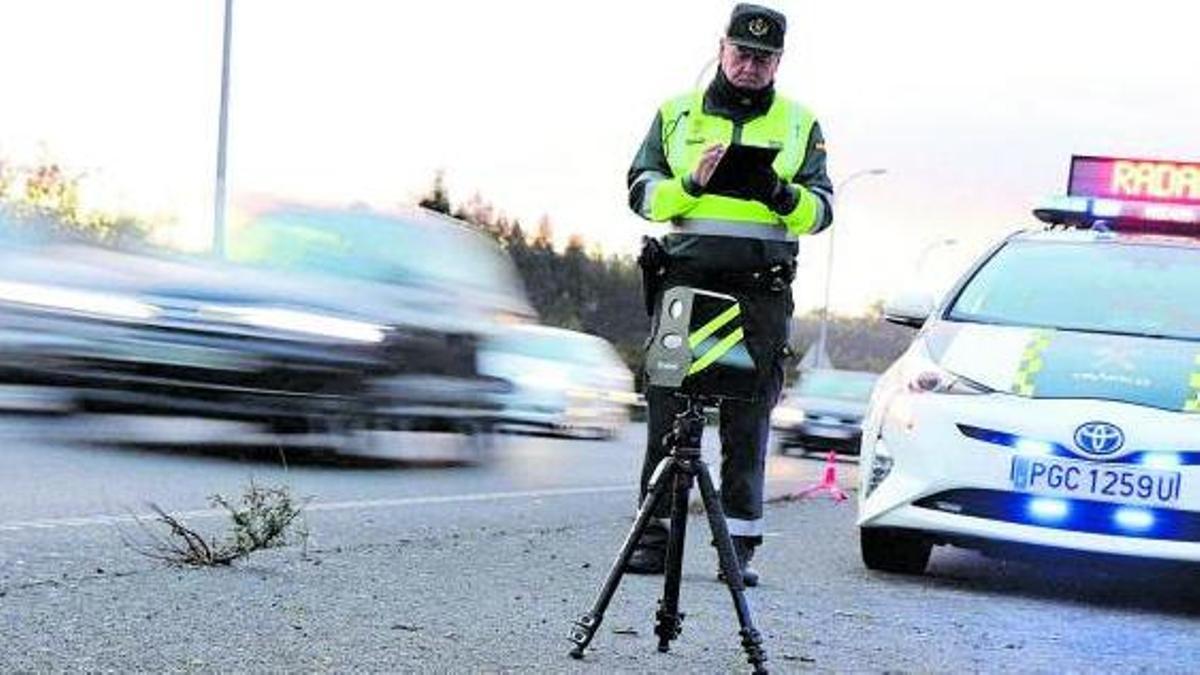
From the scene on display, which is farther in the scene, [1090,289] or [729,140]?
[1090,289]

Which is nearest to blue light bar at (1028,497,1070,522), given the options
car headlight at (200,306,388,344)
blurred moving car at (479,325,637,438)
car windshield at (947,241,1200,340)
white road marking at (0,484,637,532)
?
car windshield at (947,241,1200,340)

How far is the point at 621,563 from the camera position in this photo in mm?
4340

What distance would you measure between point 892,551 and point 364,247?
21.8 feet

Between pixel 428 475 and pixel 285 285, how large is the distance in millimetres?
1678

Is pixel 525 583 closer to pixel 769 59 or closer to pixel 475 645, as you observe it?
pixel 475 645

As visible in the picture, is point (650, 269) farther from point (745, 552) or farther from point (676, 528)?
point (745, 552)

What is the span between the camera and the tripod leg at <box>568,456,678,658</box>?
171 inches

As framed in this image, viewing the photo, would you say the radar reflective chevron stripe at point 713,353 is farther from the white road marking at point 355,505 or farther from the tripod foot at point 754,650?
the white road marking at point 355,505

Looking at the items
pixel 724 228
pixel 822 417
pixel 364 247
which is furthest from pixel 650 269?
pixel 822 417

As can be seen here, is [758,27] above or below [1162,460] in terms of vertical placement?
above

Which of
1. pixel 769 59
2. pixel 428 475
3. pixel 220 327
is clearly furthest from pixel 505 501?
pixel 769 59

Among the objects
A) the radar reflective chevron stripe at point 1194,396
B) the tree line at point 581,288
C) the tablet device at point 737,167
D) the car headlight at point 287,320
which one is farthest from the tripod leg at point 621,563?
the tree line at point 581,288

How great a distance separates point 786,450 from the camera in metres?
25.7

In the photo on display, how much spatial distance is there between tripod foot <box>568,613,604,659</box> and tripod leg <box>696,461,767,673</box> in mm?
342
